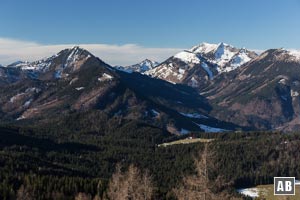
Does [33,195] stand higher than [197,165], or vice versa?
[197,165]

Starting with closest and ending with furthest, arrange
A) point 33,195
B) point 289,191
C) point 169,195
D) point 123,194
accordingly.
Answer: point 289,191 → point 123,194 → point 33,195 → point 169,195

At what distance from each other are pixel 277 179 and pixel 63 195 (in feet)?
455

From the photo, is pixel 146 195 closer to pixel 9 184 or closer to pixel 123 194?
pixel 123 194

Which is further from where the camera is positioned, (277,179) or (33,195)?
(33,195)

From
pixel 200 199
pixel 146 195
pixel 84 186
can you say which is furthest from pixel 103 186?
pixel 200 199

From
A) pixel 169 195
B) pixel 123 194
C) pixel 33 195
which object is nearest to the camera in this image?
pixel 123 194

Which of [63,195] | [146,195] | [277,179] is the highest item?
[277,179]

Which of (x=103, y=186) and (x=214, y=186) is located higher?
(x=214, y=186)

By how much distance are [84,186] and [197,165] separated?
145481 mm

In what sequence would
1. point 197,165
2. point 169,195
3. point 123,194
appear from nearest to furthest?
point 197,165 → point 123,194 → point 169,195

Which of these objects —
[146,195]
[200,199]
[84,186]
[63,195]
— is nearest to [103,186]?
[84,186]

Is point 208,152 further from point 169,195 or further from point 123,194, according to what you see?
point 169,195

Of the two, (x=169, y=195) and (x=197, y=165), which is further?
(x=169, y=195)

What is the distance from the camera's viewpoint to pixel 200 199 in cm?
4578
